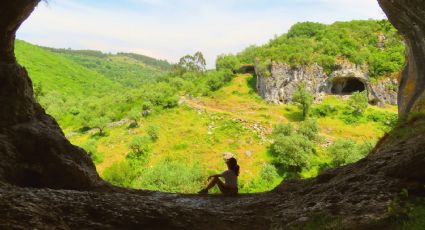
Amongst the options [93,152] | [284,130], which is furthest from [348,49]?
[93,152]

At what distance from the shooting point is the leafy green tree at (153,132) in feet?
223

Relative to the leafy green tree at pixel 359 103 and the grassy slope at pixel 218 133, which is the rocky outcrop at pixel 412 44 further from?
the leafy green tree at pixel 359 103

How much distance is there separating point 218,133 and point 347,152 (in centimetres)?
2218

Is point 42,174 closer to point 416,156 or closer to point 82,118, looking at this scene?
point 416,156

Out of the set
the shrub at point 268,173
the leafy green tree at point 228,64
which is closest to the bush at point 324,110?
the shrub at point 268,173

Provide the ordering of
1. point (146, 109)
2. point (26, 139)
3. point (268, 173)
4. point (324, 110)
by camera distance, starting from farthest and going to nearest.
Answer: point (146, 109), point (324, 110), point (268, 173), point (26, 139)

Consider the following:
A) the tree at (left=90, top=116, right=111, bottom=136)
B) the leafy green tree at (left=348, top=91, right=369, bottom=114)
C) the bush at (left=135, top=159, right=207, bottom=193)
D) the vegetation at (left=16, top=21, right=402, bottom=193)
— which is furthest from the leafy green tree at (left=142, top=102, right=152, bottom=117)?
the leafy green tree at (left=348, top=91, right=369, bottom=114)

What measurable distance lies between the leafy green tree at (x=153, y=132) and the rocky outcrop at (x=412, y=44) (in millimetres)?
51776

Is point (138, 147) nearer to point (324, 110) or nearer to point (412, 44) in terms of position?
point (324, 110)

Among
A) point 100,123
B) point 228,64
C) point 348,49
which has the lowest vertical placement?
point 100,123

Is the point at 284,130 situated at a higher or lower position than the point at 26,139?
lower

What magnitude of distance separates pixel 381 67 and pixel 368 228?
91.2m

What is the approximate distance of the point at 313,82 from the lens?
89.8 meters

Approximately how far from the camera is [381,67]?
9088 cm
